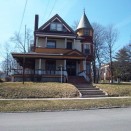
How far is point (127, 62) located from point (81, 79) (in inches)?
1501

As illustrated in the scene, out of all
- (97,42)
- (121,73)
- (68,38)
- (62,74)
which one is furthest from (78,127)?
(121,73)

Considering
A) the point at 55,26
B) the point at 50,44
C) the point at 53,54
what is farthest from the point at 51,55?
the point at 55,26

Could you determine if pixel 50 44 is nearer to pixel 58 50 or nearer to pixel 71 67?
pixel 58 50

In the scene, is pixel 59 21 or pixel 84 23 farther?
pixel 84 23

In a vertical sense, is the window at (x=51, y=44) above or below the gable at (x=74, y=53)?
above

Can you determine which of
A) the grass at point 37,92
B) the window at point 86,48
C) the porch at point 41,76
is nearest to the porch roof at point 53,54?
the porch at point 41,76

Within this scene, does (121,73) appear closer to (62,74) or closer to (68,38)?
(68,38)

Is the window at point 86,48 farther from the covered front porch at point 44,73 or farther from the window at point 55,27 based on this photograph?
the window at point 55,27

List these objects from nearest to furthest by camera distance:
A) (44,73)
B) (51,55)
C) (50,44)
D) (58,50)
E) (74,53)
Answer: (44,73) < (51,55) < (74,53) < (58,50) < (50,44)

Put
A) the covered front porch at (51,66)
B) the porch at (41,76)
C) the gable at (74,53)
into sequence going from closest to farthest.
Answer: the porch at (41,76), the covered front porch at (51,66), the gable at (74,53)

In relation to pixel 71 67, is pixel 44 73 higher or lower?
lower

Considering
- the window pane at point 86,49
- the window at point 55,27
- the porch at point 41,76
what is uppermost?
the window at point 55,27

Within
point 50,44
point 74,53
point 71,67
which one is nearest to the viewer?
point 74,53

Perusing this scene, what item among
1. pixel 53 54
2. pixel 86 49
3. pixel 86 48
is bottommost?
pixel 53 54
